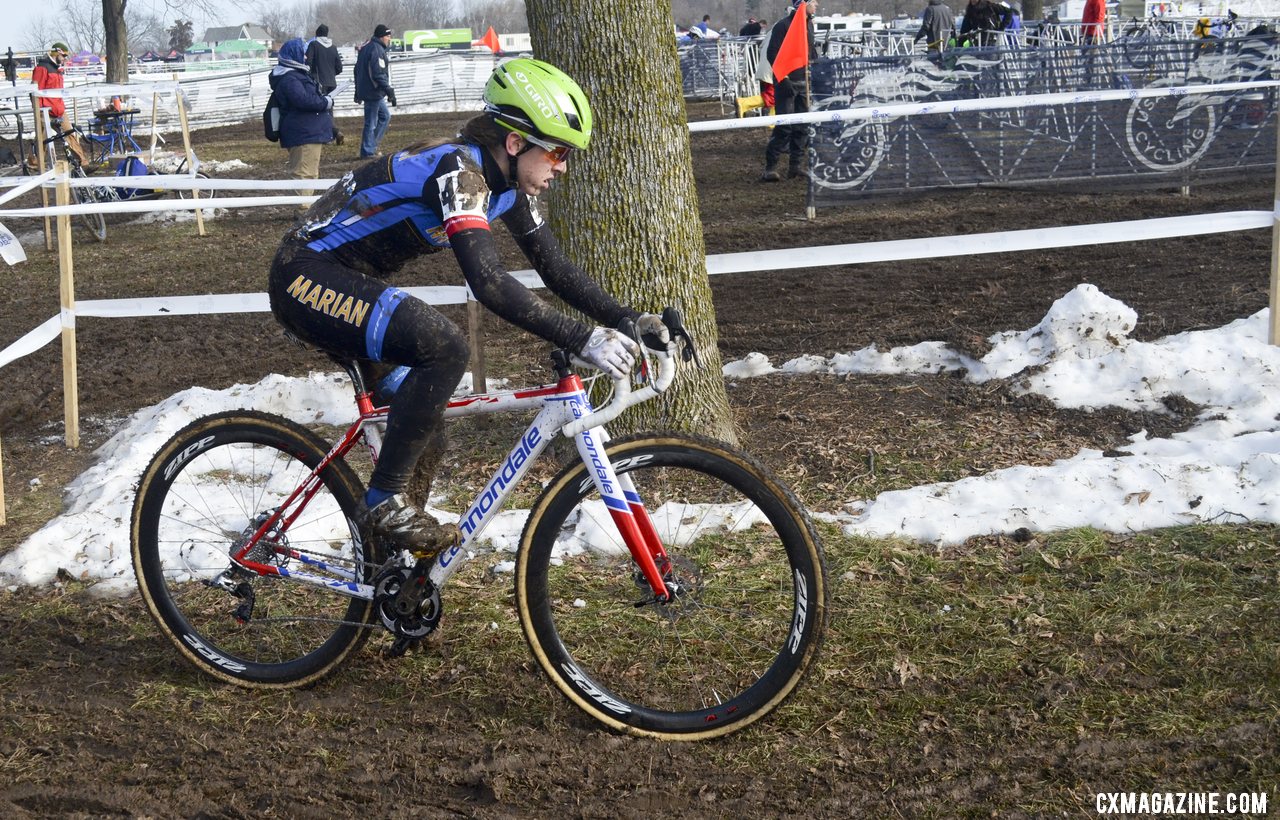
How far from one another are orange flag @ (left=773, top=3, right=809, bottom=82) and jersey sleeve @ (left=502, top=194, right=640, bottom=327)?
1073cm

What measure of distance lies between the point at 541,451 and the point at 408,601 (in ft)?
2.41

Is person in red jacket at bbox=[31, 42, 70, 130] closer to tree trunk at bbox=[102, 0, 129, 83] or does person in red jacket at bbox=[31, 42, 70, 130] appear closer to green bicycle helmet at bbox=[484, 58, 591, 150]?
tree trunk at bbox=[102, 0, 129, 83]

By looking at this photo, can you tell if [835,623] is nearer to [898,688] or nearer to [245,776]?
[898,688]

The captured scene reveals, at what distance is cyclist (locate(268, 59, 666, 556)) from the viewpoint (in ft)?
11.4

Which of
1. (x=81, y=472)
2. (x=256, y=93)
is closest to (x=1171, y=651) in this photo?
(x=81, y=472)

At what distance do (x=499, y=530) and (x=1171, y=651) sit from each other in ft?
9.40

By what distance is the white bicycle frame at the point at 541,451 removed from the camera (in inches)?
141

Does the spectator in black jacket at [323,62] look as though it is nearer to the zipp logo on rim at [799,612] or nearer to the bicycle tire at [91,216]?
the bicycle tire at [91,216]

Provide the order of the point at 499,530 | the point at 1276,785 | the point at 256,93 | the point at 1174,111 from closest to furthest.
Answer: the point at 1276,785, the point at 499,530, the point at 1174,111, the point at 256,93

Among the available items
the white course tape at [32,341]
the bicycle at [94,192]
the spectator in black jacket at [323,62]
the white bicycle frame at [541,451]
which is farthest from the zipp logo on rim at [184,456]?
the spectator in black jacket at [323,62]

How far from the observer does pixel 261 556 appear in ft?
13.9

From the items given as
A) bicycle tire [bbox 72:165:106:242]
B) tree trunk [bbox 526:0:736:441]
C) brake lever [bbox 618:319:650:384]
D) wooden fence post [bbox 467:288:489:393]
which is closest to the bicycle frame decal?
brake lever [bbox 618:319:650:384]

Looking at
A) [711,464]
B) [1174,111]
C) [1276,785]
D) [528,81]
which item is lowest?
[1276,785]

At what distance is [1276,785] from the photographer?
323 cm
